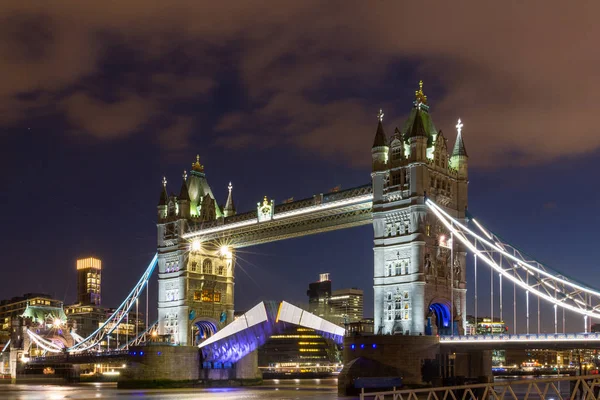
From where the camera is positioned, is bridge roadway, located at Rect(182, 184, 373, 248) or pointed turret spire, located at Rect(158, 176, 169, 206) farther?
pointed turret spire, located at Rect(158, 176, 169, 206)

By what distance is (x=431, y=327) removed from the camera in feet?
189

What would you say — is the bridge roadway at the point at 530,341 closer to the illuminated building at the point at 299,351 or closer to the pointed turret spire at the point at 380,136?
the pointed turret spire at the point at 380,136

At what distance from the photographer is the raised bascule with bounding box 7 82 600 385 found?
5556 centimetres

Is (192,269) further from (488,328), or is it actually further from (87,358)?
(488,328)

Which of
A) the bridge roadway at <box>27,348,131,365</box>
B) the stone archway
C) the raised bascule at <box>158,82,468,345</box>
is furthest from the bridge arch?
the stone archway

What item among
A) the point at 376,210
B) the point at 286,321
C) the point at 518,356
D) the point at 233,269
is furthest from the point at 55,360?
the point at 518,356

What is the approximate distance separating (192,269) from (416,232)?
93.7 ft

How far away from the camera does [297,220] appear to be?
70125mm

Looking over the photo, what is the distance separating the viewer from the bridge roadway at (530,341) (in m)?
49.1

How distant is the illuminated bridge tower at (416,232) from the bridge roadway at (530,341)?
2952 millimetres

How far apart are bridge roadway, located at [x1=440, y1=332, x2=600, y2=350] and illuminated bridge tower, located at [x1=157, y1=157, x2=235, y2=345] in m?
29.7

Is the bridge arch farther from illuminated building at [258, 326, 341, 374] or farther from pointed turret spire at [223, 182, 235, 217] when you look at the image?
illuminated building at [258, 326, 341, 374]

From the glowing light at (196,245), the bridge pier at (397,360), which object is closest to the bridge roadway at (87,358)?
the glowing light at (196,245)

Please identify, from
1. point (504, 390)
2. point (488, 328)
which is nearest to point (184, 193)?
point (504, 390)
